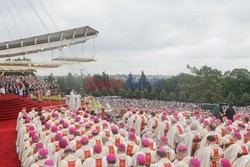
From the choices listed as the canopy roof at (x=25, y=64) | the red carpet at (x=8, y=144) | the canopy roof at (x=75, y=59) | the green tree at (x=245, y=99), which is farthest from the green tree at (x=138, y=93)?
the red carpet at (x=8, y=144)

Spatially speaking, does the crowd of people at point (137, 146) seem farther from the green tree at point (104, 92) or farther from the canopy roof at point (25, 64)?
the green tree at point (104, 92)

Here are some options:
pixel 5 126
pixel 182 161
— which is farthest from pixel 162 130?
pixel 5 126

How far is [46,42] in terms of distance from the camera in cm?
2348

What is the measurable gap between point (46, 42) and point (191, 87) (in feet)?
120

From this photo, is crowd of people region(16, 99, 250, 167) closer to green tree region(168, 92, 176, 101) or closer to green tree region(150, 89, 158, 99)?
green tree region(168, 92, 176, 101)

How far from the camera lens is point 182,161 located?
615cm

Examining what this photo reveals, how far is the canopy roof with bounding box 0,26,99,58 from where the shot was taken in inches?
883

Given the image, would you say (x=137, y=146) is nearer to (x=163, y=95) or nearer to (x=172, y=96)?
(x=172, y=96)

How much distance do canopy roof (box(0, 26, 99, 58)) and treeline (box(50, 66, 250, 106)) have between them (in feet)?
48.1

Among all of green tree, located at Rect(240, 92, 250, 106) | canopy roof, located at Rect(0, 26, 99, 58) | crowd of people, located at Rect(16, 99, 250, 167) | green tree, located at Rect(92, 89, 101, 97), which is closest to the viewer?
crowd of people, located at Rect(16, 99, 250, 167)

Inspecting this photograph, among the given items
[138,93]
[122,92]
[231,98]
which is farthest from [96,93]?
[231,98]

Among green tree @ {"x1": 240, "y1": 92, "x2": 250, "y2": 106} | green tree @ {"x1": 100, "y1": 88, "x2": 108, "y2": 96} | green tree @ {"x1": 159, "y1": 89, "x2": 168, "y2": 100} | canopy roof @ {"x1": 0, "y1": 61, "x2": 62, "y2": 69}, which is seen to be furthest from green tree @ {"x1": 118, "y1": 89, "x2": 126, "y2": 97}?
canopy roof @ {"x1": 0, "y1": 61, "x2": 62, "y2": 69}

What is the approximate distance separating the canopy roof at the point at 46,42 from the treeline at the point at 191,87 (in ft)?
48.1

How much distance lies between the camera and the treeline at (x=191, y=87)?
51.8 metres
